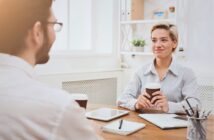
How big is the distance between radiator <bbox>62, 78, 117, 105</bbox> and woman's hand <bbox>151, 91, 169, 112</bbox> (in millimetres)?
1403

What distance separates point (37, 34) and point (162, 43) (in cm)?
170

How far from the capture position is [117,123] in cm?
149

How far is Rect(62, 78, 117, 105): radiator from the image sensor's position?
9.99 ft

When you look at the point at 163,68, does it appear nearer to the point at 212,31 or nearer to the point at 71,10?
the point at 212,31

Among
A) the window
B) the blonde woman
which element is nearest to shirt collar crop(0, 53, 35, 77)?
the blonde woman

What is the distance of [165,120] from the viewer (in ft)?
5.16

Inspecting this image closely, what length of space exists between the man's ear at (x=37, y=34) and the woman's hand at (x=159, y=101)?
1093mm

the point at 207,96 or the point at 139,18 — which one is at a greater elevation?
the point at 139,18

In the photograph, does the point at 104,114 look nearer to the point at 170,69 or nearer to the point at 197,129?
the point at 197,129

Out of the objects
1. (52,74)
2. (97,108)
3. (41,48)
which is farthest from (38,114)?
(52,74)

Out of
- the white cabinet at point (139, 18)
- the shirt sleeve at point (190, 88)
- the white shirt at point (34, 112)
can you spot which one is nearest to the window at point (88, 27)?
the white cabinet at point (139, 18)

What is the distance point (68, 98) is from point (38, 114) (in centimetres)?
8

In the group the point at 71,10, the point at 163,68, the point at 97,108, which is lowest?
the point at 97,108

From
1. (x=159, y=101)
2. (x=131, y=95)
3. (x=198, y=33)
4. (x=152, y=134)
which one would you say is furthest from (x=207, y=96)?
(x=152, y=134)
